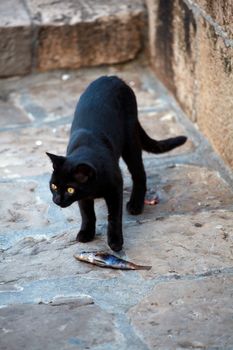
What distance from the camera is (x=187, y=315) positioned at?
3.04m

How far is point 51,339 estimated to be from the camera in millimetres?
2896

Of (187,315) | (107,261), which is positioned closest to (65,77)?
(107,261)

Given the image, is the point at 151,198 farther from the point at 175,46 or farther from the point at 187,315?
the point at 175,46

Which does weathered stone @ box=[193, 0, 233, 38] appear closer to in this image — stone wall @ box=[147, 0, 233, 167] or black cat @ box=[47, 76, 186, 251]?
stone wall @ box=[147, 0, 233, 167]

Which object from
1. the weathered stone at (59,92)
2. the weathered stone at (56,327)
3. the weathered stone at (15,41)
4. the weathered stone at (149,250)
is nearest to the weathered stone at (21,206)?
the weathered stone at (149,250)

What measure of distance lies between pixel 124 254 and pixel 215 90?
1.28 metres

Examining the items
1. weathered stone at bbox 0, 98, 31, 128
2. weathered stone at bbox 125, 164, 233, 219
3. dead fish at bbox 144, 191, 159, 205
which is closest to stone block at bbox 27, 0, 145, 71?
weathered stone at bbox 0, 98, 31, 128

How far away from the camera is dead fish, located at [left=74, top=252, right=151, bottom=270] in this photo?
341cm

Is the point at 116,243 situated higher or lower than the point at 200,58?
lower

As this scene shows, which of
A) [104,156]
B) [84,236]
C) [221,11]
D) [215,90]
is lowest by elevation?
[84,236]

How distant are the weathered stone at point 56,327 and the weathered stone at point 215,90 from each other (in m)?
1.54

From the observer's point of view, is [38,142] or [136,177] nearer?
[136,177]

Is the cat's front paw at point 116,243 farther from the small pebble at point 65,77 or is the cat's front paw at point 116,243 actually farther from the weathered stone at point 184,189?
the small pebble at point 65,77

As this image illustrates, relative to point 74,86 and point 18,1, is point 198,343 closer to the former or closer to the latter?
point 74,86
